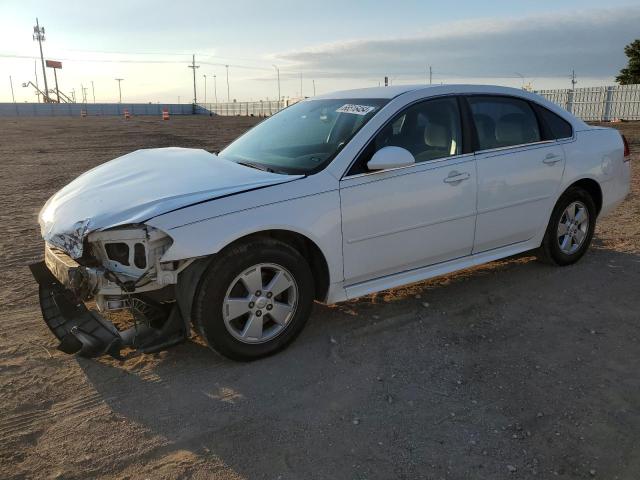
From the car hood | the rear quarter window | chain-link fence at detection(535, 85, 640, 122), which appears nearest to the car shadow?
the car hood

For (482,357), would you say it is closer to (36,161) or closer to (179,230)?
(179,230)

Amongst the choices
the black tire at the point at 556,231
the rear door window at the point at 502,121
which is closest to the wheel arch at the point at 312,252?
the rear door window at the point at 502,121

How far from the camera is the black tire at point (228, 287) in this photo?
3160mm

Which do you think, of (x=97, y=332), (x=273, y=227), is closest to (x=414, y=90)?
(x=273, y=227)

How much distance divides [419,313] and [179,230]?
2067 mm

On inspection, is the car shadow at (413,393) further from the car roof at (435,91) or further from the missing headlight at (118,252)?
the car roof at (435,91)

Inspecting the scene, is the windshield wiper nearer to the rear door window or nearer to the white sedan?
the white sedan

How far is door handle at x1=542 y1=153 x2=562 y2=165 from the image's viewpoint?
4.63 metres

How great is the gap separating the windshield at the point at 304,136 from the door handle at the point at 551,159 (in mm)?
1654

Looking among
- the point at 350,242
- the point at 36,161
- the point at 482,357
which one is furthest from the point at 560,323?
the point at 36,161

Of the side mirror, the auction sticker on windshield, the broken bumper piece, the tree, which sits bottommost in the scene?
the broken bumper piece

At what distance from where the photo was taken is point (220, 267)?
3152 millimetres

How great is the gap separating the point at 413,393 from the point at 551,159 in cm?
270

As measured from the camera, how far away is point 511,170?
4359mm
